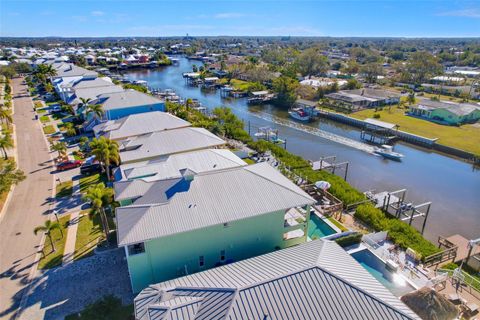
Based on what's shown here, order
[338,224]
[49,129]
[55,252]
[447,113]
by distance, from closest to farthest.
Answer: [55,252] → [338,224] → [49,129] → [447,113]

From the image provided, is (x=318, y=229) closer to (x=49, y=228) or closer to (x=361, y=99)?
(x=49, y=228)

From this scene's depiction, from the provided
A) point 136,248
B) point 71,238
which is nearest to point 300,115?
point 71,238

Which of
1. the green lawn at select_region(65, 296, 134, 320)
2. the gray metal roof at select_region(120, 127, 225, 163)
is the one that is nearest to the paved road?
the green lawn at select_region(65, 296, 134, 320)

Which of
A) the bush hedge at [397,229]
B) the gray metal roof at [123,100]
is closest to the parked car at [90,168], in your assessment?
the gray metal roof at [123,100]

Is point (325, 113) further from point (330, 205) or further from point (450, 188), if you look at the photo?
point (330, 205)

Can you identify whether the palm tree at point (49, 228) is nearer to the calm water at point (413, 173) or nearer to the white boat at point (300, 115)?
the calm water at point (413, 173)

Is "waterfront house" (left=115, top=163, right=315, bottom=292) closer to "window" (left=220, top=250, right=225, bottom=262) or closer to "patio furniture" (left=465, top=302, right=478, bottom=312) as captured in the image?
"window" (left=220, top=250, right=225, bottom=262)
